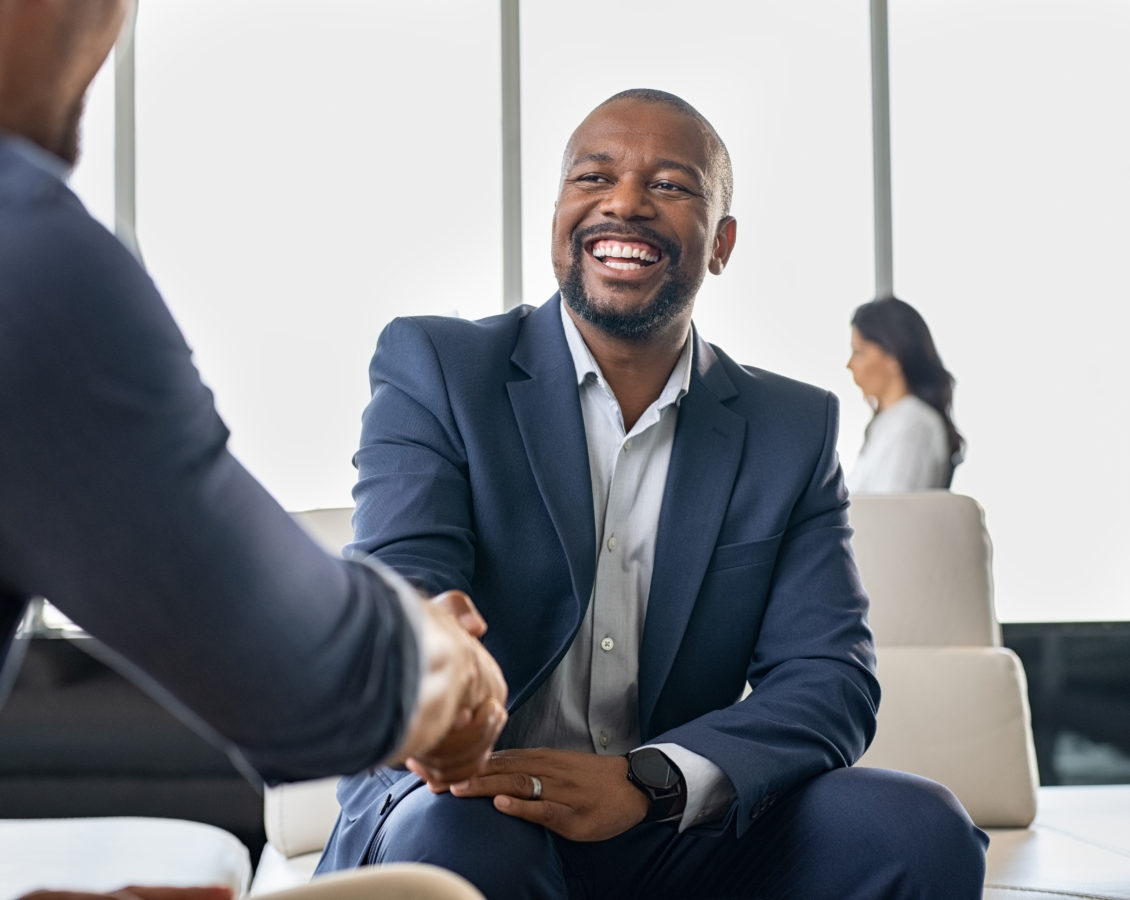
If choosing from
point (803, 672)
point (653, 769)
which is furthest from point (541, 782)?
point (803, 672)

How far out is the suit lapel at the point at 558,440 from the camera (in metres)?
1.49

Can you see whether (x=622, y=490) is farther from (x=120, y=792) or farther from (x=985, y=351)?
(x=985, y=351)

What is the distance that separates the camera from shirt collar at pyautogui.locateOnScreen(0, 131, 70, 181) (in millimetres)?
532

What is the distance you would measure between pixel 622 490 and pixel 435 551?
12.3 inches

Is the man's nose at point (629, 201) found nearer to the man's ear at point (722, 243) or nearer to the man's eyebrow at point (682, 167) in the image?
the man's eyebrow at point (682, 167)

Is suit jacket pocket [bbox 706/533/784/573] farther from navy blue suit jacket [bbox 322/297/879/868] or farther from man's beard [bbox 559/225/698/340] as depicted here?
man's beard [bbox 559/225/698/340]

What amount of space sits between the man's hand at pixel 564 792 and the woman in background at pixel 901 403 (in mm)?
2098

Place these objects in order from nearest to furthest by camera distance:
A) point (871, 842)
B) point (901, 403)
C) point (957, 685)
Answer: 1. point (871, 842)
2. point (957, 685)
3. point (901, 403)

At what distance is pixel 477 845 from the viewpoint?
4.01 ft

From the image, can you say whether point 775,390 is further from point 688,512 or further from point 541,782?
point 541,782

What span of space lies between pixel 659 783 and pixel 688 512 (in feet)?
1.22

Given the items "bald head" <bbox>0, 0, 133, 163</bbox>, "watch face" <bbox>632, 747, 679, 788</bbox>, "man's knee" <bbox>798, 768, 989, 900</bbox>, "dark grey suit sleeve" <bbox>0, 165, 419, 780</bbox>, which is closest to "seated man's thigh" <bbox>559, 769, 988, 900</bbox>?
"man's knee" <bbox>798, 768, 989, 900</bbox>

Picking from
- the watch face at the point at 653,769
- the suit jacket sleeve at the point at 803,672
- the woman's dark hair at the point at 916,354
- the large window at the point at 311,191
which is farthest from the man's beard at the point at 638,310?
the large window at the point at 311,191

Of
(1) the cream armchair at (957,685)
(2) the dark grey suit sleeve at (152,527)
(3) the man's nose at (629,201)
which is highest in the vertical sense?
(3) the man's nose at (629,201)
